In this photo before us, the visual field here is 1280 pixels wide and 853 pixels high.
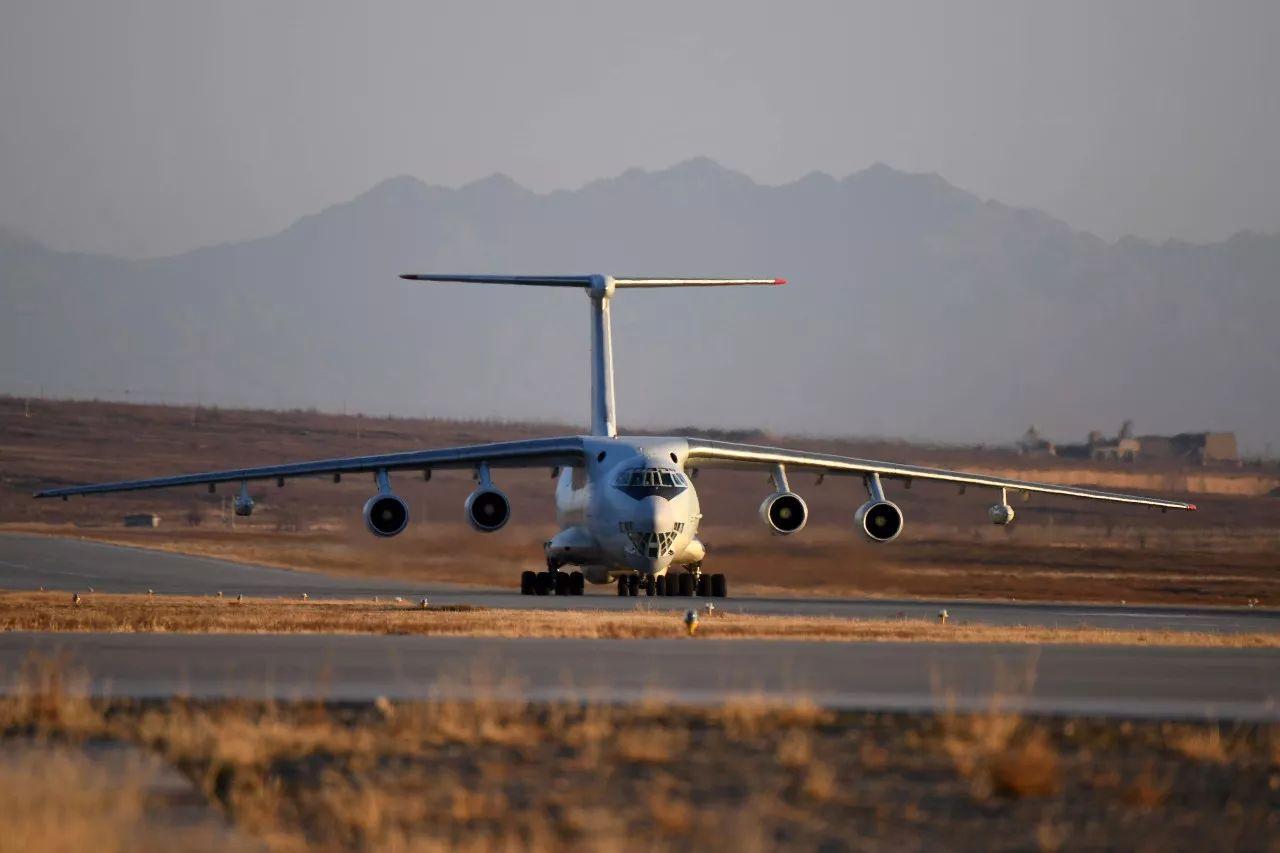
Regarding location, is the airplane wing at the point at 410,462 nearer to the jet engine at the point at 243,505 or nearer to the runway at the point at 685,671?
the jet engine at the point at 243,505

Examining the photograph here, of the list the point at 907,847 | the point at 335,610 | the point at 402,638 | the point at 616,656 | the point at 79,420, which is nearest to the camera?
the point at 907,847

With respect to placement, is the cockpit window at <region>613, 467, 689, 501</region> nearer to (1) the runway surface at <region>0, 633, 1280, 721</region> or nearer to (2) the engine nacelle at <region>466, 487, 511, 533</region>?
(2) the engine nacelle at <region>466, 487, 511, 533</region>

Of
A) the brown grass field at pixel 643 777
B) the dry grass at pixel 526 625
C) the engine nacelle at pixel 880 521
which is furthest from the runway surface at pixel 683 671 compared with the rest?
the engine nacelle at pixel 880 521

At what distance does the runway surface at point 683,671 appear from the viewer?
41.1ft

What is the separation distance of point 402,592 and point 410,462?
485 cm

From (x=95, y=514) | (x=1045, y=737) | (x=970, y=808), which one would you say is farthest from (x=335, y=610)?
(x=95, y=514)

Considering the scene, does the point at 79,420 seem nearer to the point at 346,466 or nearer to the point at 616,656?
the point at 346,466

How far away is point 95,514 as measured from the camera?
9675 cm

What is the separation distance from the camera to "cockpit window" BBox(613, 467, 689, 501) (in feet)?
108

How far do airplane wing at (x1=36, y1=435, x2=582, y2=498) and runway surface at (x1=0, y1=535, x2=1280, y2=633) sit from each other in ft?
6.85

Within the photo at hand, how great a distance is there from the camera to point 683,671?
1491 cm

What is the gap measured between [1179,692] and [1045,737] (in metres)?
3.44

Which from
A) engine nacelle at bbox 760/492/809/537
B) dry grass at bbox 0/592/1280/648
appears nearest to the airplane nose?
engine nacelle at bbox 760/492/809/537

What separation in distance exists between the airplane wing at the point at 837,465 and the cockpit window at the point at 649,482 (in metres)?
2.30
